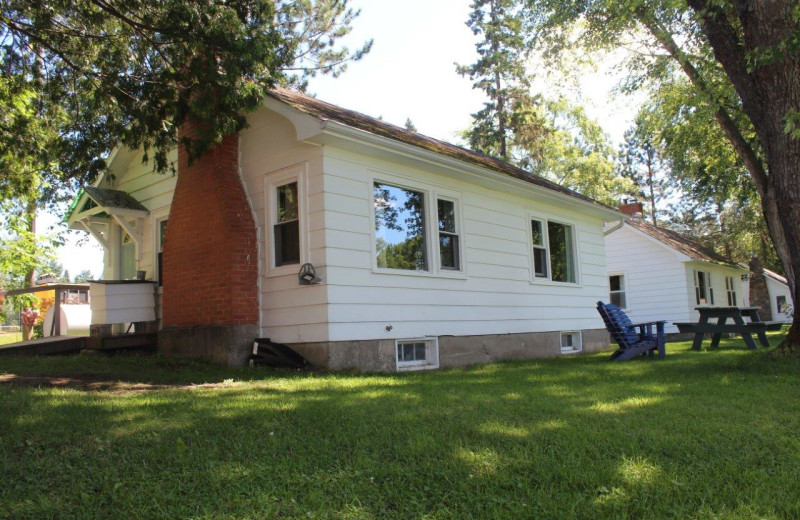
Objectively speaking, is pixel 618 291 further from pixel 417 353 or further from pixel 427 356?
pixel 417 353

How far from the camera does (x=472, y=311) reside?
34.4ft

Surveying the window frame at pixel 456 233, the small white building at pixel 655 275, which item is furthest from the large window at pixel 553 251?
the small white building at pixel 655 275

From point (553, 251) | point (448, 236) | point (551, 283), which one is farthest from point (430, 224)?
point (553, 251)

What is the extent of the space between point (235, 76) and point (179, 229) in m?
3.40

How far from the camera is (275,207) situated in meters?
9.05

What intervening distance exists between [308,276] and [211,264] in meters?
1.77

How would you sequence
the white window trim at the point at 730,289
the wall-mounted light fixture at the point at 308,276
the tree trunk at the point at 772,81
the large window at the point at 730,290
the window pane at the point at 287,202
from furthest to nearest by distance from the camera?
1. the large window at the point at 730,290
2. the white window trim at the point at 730,289
3. the window pane at the point at 287,202
4. the wall-mounted light fixture at the point at 308,276
5. the tree trunk at the point at 772,81

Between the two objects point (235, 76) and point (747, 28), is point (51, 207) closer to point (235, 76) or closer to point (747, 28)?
point (235, 76)

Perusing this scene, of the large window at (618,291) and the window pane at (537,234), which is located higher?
the window pane at (537,234)

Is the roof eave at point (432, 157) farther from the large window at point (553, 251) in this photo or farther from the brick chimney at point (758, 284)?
the brick chimney at point (758, 284)

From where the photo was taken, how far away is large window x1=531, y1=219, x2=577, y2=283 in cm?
1271

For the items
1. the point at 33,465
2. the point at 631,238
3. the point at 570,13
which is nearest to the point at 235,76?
the point at 33,465

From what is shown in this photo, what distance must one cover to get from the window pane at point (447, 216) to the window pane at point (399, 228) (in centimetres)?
52

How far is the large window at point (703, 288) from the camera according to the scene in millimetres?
23047
